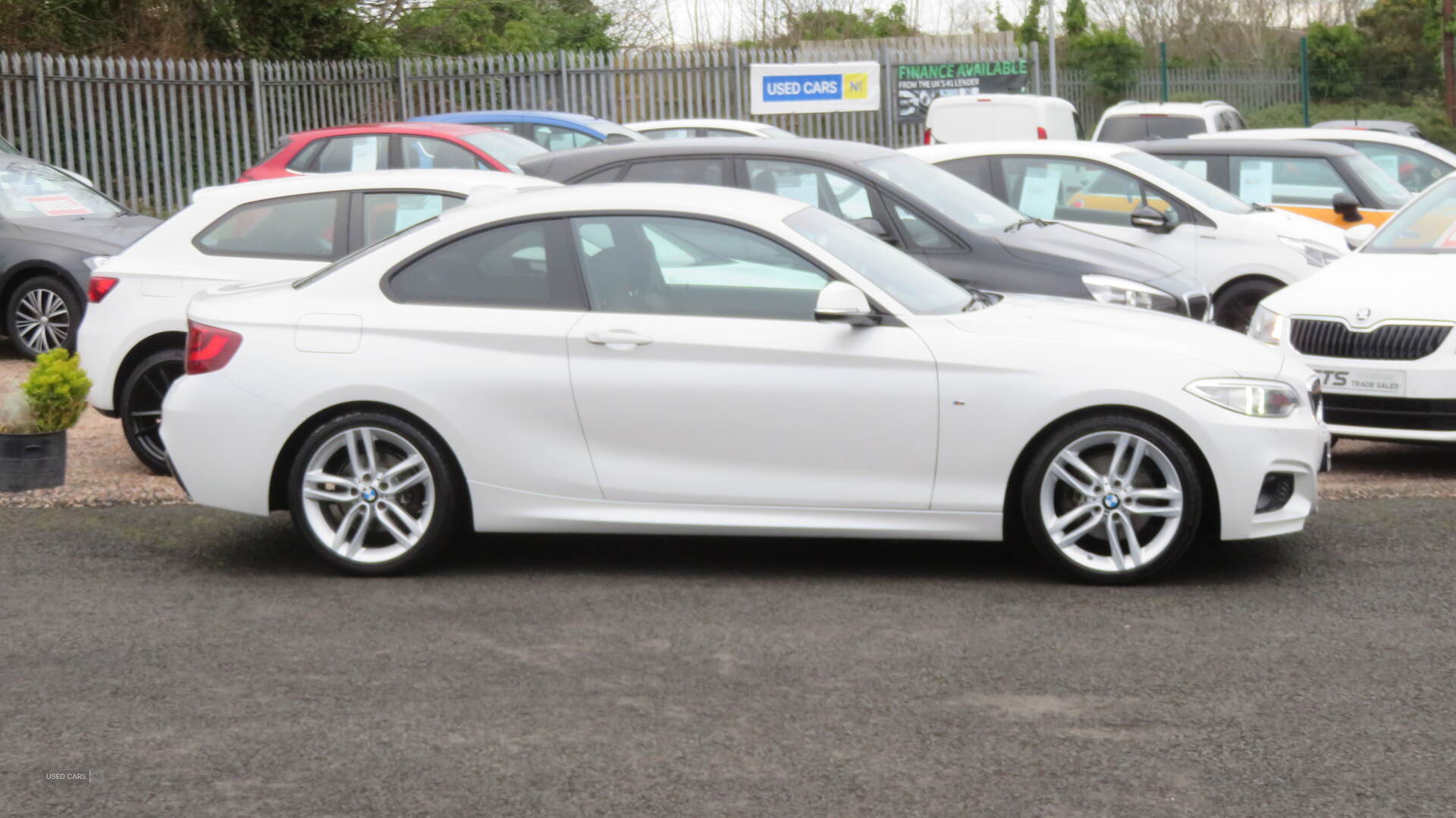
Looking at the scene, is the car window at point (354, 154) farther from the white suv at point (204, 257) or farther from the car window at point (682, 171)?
the white suv at point (204, 257)

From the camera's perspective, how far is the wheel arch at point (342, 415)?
680 centimetres

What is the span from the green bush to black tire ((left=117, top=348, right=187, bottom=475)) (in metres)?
0.34

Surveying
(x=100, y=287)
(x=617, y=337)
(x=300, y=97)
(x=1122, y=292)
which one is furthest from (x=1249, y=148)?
(x=300, y=97)

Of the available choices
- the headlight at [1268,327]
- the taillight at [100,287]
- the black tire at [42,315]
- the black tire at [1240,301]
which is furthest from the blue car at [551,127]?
the headlight at [1268,327]

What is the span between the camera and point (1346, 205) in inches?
518

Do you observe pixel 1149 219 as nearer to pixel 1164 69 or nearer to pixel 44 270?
pixel 44 270

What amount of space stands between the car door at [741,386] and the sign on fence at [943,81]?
71.0ft

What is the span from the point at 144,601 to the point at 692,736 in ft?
8.88

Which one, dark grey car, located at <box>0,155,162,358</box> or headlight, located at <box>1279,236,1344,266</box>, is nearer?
headlight, located at <box>1279,236,1344,266</box>

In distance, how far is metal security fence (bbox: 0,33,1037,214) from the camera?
2105cm

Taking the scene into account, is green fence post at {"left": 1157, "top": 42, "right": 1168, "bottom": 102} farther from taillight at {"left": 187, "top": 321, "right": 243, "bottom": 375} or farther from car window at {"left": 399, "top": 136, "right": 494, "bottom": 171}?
taillight at {"left": 187, "top": 321, "right": 243, "bottom": 375}

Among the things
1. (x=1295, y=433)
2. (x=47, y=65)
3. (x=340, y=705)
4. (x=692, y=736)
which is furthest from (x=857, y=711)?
(x=47, y=65)

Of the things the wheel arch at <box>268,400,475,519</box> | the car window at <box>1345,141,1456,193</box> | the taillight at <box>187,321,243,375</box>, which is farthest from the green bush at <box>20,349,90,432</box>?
the car window at <box>1345,141,1456,193</box>

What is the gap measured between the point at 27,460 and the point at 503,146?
722 centimetres
